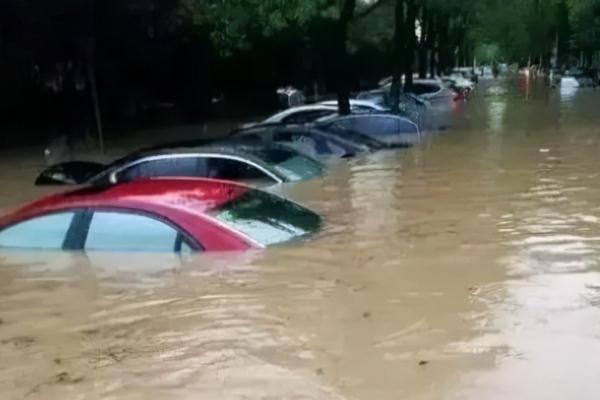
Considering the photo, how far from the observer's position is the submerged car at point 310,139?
19250 mm

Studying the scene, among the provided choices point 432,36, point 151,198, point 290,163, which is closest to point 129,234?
point 151,198

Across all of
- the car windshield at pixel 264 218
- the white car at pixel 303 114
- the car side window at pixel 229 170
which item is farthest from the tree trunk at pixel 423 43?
the car windshield at pixel 264 218

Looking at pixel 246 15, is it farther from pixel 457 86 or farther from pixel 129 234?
pixel 457 86

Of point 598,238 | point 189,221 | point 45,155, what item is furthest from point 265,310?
point 45,155

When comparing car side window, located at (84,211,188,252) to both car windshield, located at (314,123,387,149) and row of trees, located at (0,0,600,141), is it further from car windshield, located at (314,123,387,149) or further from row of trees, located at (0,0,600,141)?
row of trees, located at (0,0,600,141)

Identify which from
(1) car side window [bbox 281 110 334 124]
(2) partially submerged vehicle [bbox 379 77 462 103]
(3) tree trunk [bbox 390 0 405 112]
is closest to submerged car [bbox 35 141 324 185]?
(1) car side window [bbox 281 110 334 124]

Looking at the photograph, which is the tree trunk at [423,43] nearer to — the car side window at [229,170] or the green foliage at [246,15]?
the green foliage at [246,15]

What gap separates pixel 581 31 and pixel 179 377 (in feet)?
226

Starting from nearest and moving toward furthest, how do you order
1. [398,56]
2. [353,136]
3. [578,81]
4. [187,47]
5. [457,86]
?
[353,136]
[187,47]
[398,56]
[457,86]
[578,81]

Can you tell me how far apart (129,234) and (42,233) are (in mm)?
806

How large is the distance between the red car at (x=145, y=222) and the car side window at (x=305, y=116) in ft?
49.3

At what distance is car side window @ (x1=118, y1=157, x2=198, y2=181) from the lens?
47.6 feet

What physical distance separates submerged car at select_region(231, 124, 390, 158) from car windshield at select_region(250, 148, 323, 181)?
0.98 metres

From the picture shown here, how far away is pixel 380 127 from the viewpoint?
2478cm
